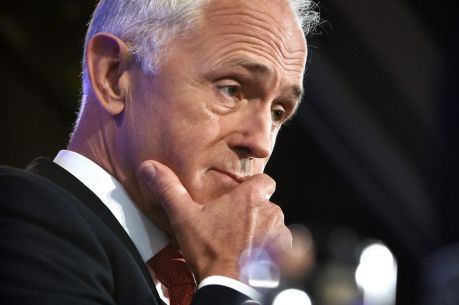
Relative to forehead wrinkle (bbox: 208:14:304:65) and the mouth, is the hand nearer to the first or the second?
the mouth

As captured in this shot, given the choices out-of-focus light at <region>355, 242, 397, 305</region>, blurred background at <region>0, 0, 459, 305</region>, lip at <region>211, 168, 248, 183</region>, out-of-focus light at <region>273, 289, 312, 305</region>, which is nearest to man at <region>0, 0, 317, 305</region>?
lip at <region>211, 168, 248, 183</region>

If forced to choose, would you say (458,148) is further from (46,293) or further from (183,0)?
(46,293)

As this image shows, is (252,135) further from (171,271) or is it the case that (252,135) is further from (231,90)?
(171,271)

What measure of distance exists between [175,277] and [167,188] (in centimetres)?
20

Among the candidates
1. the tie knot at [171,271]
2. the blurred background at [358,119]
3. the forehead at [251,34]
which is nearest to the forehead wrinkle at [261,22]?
the forehead at [251,34]

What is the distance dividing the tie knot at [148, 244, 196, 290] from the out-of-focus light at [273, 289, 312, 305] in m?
0.25

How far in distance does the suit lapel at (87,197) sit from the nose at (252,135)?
293mm

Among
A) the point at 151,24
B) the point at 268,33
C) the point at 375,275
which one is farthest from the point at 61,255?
the point at 375,275

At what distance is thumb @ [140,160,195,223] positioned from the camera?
1.72 metres

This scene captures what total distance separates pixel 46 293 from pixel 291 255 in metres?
0.56

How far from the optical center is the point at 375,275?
2691 mm

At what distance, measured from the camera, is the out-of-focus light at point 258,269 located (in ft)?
5.24

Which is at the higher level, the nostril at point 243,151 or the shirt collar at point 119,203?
the nostril at point 243,151

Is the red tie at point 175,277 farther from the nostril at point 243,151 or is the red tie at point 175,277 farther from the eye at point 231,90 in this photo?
the eye at point 231,90
